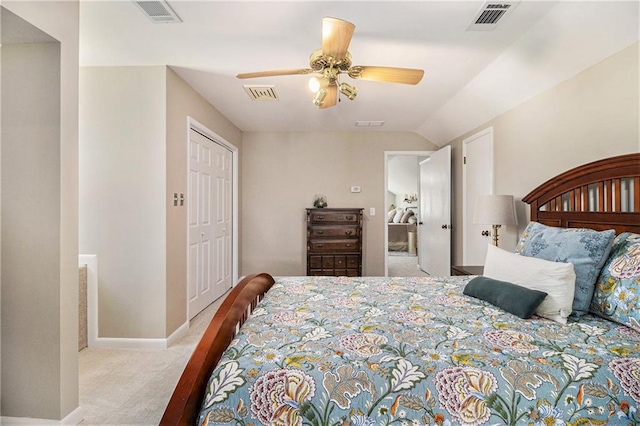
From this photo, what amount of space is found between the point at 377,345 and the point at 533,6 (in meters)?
2.19

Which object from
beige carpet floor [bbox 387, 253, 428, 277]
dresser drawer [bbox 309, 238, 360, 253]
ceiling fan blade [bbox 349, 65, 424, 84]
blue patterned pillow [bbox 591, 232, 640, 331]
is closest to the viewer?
Result: blue patterned pillow [bbox 591, 232, 640, 331]

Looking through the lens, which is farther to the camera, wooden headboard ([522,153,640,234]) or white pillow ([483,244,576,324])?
wooden headboard ([522,153,640,234])

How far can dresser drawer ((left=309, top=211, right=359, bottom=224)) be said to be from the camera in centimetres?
464

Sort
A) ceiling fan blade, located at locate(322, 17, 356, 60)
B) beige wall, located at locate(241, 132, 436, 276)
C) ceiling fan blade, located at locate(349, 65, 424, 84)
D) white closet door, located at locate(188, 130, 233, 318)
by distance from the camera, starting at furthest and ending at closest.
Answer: beige wall, located at locate(241, 132, 436, 276) < white closet door, located at locate(188, 130, 233, 318) < ceiling fan blade, located at locate(349, 65, 424, 84) < ceiling fan blade, located at locate(322, 17, 356, 60)

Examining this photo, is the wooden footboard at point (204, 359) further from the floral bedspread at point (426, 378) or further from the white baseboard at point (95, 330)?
the white baseboard at point (95, 330)

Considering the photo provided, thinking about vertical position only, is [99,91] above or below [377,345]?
above

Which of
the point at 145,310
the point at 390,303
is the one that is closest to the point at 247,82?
the point at 145,310

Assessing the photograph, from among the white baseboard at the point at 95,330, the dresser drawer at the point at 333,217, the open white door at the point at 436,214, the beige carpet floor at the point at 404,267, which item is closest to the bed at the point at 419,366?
the white baseboard at the point at 95,330

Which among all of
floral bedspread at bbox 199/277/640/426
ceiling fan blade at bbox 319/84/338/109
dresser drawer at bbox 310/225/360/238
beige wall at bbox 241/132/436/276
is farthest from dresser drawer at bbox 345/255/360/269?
floral bedspread at bbox 199/277/640/426

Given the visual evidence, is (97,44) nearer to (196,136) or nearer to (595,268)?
→ (196,136)

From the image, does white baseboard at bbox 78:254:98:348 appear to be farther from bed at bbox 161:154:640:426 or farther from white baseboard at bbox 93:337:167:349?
bed at bbox 161:154:640:426

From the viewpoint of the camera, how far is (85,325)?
273 centimetres

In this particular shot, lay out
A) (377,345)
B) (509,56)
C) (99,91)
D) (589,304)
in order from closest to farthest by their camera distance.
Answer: (377,345)
(589,304)
(509,56)
(99,91)

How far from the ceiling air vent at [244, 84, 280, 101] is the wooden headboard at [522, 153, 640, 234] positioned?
8.59ft
